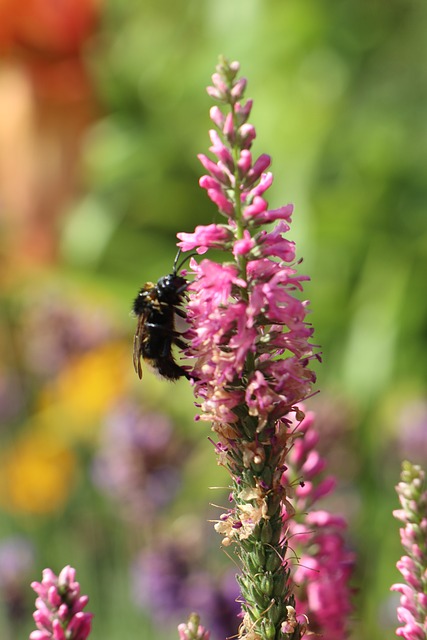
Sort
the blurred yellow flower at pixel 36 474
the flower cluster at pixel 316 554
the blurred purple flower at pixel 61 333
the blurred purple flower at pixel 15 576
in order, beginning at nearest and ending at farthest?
the flower cluster at pixel 316 554 < the blurred purple flower at pixel 15 576 < the blurred yellow flower at pixel 36 474 < the blurred purple flower at pixel 61 333

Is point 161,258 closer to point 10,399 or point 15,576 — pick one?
point 10,399

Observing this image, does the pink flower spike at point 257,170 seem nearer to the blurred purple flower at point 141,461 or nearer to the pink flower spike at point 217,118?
the pink flower spike at point 217,118

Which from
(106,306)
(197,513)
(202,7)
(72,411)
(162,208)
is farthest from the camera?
(202,7)

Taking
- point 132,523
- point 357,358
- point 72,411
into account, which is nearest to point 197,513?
point 132,523

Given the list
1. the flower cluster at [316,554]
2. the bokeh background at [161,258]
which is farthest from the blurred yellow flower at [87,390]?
the flower cluster at [316,554]

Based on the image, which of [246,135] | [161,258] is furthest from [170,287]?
[161,258]

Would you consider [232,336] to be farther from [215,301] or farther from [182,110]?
[182,110]
